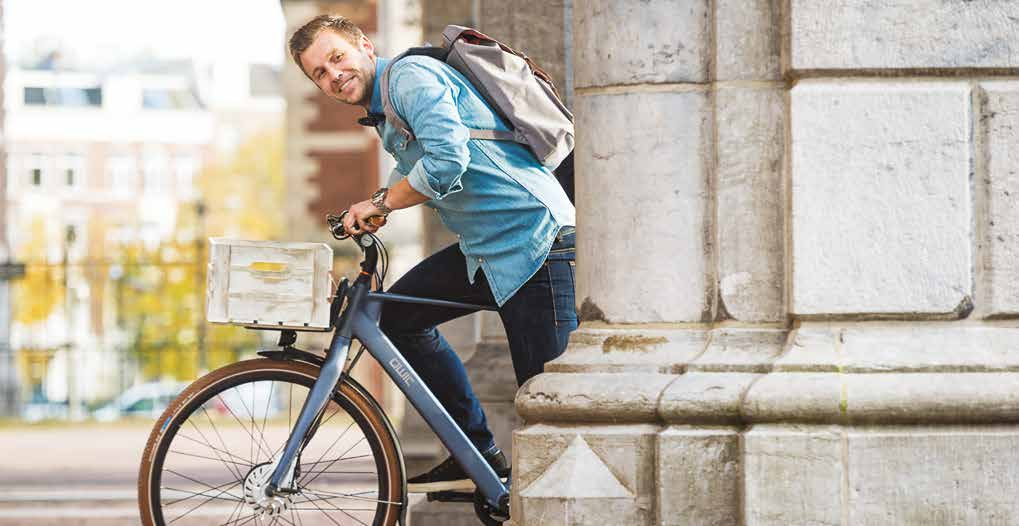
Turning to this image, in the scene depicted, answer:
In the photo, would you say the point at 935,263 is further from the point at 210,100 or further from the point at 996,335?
the point at 210,100

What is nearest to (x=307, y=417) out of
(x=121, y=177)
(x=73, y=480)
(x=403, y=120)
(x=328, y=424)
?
(x=328, y=424)

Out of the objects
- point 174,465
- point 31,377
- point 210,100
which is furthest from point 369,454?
point 210,100

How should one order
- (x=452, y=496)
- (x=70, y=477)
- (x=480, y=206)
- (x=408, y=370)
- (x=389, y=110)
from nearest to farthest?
(x=389, y=110), (x=480, y=206), (x=408, y=370), (x=452, y=496), (x=70, y=477)

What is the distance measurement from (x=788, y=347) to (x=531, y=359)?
837mm

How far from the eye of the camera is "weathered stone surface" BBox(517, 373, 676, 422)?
11.5ft

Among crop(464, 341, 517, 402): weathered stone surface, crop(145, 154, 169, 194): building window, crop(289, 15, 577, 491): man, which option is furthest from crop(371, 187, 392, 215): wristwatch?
crop(145, 154, 169, 194): building window

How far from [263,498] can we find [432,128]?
3.67ft

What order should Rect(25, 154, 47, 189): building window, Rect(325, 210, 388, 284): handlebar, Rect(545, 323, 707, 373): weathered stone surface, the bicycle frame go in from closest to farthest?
Rect(545, 323, 707, 373): weathered stone surface
Rect(325, 210, 388, 284): handlebar
the bicycle frame
Rect(25, 154, 47, 189): building window

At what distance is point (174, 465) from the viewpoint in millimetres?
4070

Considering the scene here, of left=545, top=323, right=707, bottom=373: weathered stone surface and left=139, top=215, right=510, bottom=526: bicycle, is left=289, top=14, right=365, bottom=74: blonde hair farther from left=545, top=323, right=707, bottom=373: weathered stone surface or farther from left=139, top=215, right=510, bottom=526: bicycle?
left=545, top=323, right=707, bottom=373: weathered stone surface

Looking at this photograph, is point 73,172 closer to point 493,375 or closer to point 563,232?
point 493,375

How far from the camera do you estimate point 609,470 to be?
3.50 meters

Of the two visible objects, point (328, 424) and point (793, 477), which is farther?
point (328, 424)

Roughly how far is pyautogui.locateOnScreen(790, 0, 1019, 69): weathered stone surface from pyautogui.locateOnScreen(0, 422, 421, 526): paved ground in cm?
199
